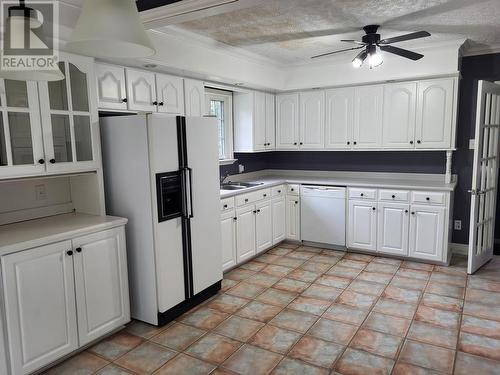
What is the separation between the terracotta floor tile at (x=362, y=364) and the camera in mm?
2373

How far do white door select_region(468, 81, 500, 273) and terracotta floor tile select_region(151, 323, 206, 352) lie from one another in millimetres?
2854

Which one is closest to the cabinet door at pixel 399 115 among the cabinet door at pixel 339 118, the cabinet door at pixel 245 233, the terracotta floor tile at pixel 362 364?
the cabinet door at pixel 339 118

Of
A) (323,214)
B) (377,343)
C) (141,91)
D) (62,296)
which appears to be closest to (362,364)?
(377,343)

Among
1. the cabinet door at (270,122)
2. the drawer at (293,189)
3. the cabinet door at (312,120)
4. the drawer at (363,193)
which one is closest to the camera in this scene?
the drawer at (363,193)

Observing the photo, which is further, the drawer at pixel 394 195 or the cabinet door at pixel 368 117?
the cabinet door at pixel 368 117

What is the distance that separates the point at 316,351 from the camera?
260 centimetres

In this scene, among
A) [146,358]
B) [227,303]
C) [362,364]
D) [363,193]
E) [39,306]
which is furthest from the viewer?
[363,193]

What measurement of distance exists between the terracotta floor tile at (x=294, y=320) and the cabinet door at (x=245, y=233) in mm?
1128

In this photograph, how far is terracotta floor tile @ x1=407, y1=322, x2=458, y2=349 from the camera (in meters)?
2.67

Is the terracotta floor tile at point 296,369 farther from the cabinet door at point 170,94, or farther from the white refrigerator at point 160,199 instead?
the cabinet door at point 170,94

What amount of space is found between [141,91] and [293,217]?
261cm

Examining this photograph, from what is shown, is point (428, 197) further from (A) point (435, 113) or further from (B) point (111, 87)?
(B) point (111, 87)

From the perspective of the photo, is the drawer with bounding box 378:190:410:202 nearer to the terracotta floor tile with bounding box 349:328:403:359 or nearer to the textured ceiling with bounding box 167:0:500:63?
the textured ceiling with bounding box 167:0:500:63

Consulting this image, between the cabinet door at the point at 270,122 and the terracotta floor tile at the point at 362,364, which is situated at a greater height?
the cabinet door at the point at 270,122
